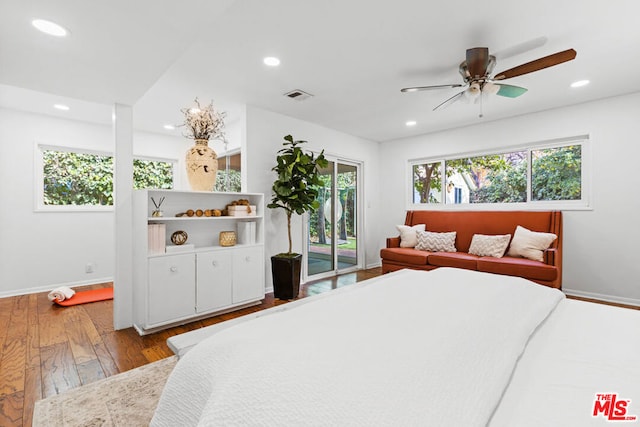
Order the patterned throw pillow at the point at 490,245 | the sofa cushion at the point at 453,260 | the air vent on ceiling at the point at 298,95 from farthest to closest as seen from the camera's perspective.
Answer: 1. the patterned throw pillow at the point at 490,245
2. the sofa cushion at the point at 453,260
3. the air vent on ceiling at the point at 298,95

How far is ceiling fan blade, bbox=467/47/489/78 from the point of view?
7.81ft

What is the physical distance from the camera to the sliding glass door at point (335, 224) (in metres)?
4.78

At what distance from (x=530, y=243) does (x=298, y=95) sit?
3.30m

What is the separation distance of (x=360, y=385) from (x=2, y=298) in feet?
16.4

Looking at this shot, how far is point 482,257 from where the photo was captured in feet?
12.5

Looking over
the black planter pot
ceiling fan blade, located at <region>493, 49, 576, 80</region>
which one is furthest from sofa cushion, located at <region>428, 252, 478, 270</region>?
ceiling fan blade, located at <region>493, 49, 576, 80</region>

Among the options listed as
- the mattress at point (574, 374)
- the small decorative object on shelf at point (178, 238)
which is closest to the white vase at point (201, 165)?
the small decorative object on shelf at point (178, 238)

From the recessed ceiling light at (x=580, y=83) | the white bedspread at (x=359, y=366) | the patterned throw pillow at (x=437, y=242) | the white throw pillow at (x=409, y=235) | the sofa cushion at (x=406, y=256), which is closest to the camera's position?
the white bedspread at (x=359, y=366)

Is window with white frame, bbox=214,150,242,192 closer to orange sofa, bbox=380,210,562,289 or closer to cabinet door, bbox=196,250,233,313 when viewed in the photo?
cabinet door, bbox=196,250,233,313

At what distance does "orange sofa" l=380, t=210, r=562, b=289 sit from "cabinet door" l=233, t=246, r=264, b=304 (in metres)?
1.96

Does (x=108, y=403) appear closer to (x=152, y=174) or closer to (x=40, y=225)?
(x=40, y=225)

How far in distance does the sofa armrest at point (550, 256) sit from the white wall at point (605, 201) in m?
0.84

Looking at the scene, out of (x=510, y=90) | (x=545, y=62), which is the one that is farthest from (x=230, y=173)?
(x=545, y=62)

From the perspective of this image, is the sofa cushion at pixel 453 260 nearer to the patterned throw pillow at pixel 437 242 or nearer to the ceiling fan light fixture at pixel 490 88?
the patterned throw pillow at pixel 437 242
